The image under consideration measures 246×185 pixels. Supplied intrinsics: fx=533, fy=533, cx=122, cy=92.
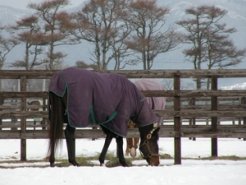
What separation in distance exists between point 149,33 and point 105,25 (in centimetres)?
285

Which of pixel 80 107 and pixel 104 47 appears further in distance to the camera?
pixel 104 47

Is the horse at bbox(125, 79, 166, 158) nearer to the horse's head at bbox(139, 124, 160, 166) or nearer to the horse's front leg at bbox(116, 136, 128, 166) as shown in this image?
the horse's head at bbox(139, 124, 160, 166)

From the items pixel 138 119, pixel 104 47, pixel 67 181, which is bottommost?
pixel 67 181

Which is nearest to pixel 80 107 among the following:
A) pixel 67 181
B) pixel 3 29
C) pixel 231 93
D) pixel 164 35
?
pixel 67 181


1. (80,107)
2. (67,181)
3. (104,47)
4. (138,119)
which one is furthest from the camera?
(104,47)

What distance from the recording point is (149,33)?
33.8m

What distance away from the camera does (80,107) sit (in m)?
6.86

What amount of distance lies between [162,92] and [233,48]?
98.1 ft

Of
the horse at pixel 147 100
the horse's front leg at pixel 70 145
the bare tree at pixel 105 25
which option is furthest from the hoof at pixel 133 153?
the bare tree at pixel 105 25

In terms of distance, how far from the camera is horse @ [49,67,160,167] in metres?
6.89

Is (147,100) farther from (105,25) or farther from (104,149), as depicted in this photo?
(105,25)

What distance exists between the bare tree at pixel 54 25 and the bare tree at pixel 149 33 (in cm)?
392

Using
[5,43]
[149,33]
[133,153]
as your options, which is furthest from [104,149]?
[5,43]

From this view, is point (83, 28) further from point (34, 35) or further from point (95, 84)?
point (95, 84)
